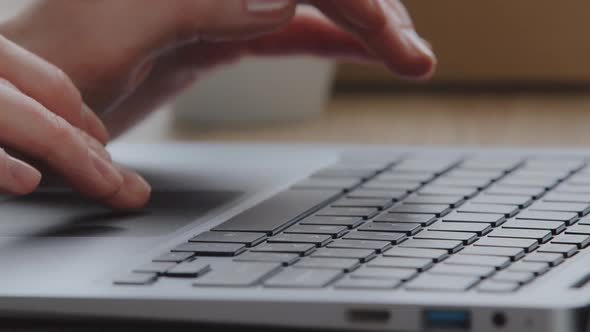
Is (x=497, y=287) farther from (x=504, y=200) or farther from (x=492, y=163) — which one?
(x=492, y=163)

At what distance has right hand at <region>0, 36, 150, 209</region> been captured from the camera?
1.88 ft

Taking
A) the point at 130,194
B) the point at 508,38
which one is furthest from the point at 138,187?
the point at 508,38

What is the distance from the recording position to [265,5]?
74 centimetres

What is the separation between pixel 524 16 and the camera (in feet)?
4.05

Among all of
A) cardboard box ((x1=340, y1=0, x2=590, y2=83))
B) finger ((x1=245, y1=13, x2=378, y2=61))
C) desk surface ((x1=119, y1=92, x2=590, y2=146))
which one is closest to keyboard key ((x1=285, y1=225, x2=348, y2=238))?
finger ((x1=245, y1=13, x2=378, y2=61))

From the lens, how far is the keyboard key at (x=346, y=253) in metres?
0.47

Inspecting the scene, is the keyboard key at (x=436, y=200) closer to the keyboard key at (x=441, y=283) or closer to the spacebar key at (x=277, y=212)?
the spacebar key at (x=277, y=212)

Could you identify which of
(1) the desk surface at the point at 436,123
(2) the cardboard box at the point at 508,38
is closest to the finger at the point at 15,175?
(1) the desk surface at the point at 436,123

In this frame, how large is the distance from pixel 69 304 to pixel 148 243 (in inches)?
3.9

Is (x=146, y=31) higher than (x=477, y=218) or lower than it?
higher

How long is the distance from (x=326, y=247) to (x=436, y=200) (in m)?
0.13

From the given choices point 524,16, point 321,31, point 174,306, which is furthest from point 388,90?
point 174,306

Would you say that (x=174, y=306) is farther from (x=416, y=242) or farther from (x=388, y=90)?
(x=388, y=90)

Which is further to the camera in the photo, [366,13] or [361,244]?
[366,13]
